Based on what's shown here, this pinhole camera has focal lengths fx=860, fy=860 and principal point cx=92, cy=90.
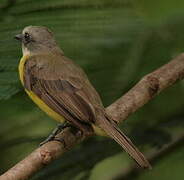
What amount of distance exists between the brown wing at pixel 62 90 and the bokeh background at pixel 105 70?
0.40ft

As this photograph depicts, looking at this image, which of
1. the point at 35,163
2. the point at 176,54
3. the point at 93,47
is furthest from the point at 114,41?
the point at 35,163

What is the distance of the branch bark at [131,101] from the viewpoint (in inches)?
Answer: 173

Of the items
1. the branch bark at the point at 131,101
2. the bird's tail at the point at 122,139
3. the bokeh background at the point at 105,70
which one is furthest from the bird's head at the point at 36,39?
the bird's tail at the point at 122,139

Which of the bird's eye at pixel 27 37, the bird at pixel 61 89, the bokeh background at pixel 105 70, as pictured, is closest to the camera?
the bird at pixel 61 89

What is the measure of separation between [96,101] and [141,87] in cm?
29

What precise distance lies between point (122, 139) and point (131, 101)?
0.30 m

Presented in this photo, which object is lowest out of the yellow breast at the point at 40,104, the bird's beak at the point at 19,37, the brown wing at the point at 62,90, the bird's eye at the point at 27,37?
the yellow breast at the point at 40,104

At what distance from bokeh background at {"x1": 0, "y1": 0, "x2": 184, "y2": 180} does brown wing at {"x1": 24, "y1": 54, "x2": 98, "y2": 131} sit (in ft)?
0.40

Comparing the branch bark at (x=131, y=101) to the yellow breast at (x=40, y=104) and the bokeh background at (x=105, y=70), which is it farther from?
the bokeh background at (x=105, y=70)

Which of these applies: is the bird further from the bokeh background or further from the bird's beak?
the bokeh background

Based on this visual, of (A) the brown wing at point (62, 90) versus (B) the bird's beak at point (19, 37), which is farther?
(B) the bird's beak at point (19, 37)

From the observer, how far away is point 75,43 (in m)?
5.47

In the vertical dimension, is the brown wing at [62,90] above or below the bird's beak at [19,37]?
below

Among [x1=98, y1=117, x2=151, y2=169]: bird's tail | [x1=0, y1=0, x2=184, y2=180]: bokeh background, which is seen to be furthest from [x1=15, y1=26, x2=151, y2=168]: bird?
[x1=0, y1=0, x2=184, y2=180]: bokeh background
